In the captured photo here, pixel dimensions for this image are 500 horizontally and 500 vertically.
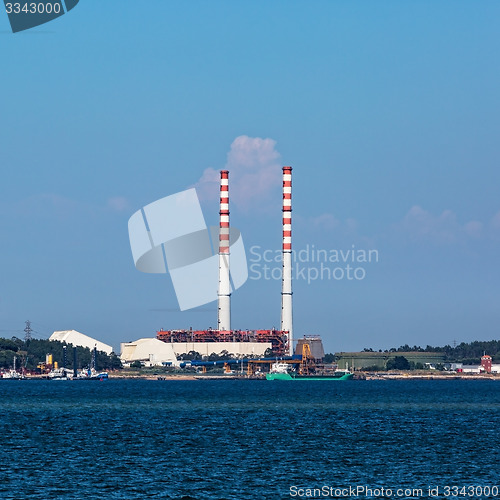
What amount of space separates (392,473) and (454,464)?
4850mm

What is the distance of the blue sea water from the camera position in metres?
43.6

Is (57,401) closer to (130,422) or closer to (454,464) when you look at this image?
(130,422)

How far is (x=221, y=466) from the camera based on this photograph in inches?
1984

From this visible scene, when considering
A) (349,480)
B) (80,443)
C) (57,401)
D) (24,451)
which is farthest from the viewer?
(57,401)

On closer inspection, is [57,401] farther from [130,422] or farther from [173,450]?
[173,450]

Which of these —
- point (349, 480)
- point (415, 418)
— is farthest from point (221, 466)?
point (415, 418)

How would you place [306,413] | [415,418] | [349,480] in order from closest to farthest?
[349,480]
[415,418]
[306,413]

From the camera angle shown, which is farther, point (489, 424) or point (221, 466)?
point (489, 424)

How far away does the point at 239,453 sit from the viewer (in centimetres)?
5616

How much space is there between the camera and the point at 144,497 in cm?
4103

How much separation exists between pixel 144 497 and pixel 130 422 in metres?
40.5

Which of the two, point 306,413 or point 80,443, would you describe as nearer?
point 80,443

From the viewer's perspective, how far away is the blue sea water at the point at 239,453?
4359cm

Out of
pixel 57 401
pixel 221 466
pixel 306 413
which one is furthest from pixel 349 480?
pixel 57 401
